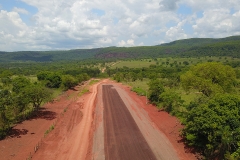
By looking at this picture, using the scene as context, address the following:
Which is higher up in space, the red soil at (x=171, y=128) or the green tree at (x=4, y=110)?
the green tree at (x=4, y=110)

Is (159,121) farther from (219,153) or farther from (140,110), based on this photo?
(219,153)

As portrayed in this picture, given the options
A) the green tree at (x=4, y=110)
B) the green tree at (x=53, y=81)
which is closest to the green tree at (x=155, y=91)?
the green tree at (x=4, y=110)

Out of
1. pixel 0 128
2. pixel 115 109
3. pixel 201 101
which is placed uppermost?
pixel 201 101

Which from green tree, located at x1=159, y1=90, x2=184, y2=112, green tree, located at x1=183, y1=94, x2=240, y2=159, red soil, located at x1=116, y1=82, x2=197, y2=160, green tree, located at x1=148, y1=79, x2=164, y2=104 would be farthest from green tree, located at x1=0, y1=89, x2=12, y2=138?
green tree, located at x1=148, y1=79, x2=164, y2=104

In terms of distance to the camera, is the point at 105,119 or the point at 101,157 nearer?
the point at 101,157

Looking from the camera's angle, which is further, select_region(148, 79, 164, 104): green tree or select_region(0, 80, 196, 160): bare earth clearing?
select_region(148, 79, 164, 104): green tree

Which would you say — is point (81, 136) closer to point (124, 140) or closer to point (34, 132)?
point (124, 140)

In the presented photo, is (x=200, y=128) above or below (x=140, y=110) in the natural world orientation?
above

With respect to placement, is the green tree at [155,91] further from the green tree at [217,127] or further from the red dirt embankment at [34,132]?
the green tree at [217,127]

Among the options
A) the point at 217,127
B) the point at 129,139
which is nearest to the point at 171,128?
the point at 129,139

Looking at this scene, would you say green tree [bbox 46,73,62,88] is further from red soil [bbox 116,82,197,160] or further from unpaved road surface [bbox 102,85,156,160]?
unpaved road surface [bbox 102,85,156,160]

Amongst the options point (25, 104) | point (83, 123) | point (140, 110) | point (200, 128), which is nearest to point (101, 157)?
point (200, 128)
